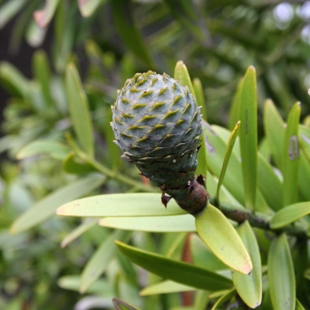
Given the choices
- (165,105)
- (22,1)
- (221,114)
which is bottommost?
(221,114)

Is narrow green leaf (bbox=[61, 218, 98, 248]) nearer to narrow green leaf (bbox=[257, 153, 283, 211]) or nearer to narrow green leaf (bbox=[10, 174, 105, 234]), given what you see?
narrow green leaf (bbox=[10, 174, 105, 234])

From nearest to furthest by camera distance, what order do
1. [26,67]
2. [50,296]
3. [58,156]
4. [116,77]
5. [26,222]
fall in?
1. [26,222]
2. [58,156]
3. [50,296]
4. [116,77]
5. [26,67]

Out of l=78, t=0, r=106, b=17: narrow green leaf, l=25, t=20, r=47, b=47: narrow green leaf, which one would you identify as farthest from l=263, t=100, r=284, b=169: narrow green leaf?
l=25, t=20, r=47, b=47: narrow green leaf

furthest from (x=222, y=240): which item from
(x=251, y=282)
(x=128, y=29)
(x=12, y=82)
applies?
(x=12, y=82)

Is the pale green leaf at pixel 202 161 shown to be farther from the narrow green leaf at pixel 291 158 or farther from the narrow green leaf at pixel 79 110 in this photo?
the narrow green leaf at pixel 79 110

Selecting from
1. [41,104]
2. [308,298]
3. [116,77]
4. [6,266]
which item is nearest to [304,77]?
[116,77]

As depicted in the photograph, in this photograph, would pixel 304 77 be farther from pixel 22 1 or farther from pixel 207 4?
pixel 22 1
